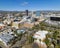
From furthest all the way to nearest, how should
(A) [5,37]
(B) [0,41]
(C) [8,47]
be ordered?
(A) [5,37], (B) [0,41], (C) [8,47]

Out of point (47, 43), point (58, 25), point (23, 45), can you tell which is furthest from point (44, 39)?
point (58, 25)

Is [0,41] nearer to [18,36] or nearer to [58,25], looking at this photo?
[18,36]

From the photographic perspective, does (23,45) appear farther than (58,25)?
No

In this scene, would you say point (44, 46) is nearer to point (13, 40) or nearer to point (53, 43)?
point (53, 43)

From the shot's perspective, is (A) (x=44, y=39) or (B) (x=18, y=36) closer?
(A) (x=44, y=39)

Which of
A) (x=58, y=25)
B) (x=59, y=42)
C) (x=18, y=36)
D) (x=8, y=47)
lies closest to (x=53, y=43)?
(x=59, y=42)

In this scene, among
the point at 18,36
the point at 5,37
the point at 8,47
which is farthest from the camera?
the point at 18,36

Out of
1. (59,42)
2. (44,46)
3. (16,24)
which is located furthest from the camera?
(16,24)

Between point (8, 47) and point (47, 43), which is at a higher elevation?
point (47, 43)

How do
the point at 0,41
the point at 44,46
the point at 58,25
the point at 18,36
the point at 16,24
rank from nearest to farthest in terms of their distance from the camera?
the point at 44,46 → the point at 0,41 → the point at 18,36 → the point at 58,25 → the point at 16,24
